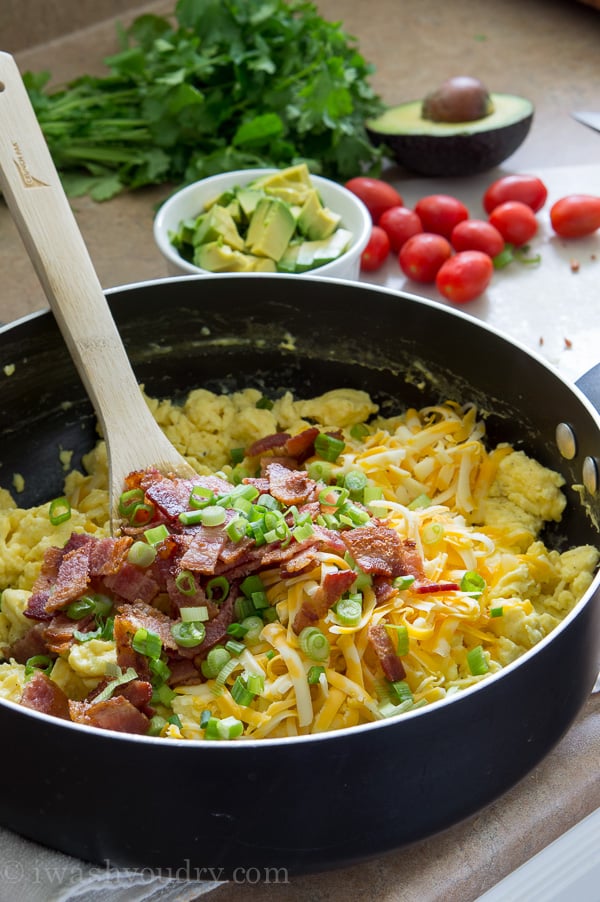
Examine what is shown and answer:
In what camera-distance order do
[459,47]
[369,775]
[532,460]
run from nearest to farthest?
[369,775]
[532,460]
[459,47]

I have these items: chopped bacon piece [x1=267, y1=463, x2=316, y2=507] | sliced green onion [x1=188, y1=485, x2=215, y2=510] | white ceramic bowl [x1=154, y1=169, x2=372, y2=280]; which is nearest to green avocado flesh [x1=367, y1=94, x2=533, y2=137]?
white ceramic bowl [x1=154, y1=169, x2=372, y2=280]

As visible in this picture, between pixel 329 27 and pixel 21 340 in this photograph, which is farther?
pixel 329 27

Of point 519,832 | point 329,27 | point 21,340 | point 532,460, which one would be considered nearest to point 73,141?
point 329,27

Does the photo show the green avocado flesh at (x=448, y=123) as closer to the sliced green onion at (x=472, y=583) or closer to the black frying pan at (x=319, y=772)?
the black frying pan at (x=319, y=772)

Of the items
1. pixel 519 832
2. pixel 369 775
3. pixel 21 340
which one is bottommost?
pixel 519 832

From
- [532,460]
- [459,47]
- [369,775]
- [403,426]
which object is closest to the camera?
[369,775]

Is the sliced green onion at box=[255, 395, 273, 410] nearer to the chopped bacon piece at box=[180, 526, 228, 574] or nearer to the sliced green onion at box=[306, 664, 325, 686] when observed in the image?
the chopped bacon piece at box=[180, 526, 228, 574]

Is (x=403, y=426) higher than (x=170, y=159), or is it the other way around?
(x=170, y=159)

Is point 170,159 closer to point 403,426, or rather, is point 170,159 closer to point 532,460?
point 403,426
